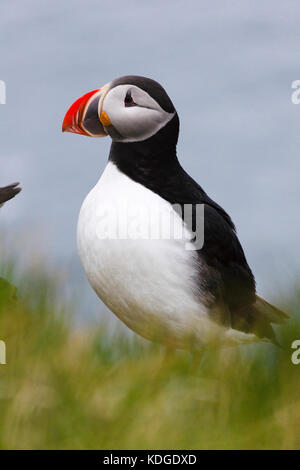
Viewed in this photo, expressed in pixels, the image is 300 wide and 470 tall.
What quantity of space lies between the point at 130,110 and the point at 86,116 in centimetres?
27

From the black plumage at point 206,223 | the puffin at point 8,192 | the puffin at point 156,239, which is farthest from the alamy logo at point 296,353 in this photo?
the puffin at point 8,192

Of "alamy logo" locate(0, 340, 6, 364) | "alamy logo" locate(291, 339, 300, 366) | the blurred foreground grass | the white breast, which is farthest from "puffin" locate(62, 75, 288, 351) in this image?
"alamy logo" locate(0, 340, 6, 364)

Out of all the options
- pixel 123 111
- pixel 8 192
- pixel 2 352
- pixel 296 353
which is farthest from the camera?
pixel 8 192

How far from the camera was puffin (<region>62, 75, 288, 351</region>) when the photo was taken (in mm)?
3906

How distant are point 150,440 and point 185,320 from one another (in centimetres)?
113

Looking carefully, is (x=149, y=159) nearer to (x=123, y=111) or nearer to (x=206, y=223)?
(x=123, y=111)

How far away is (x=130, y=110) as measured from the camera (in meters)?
4.12

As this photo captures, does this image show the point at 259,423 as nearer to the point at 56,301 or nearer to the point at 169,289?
the point at 169,289

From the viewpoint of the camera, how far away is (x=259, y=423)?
3148 mm

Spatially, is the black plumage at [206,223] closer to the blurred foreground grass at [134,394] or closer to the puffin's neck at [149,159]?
the puffin's neck at [149,159]

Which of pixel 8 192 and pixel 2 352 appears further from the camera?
pixel 8 192

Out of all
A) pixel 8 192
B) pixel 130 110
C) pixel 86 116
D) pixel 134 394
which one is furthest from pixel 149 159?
pixel 134 394

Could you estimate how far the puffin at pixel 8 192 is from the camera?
4.59m
